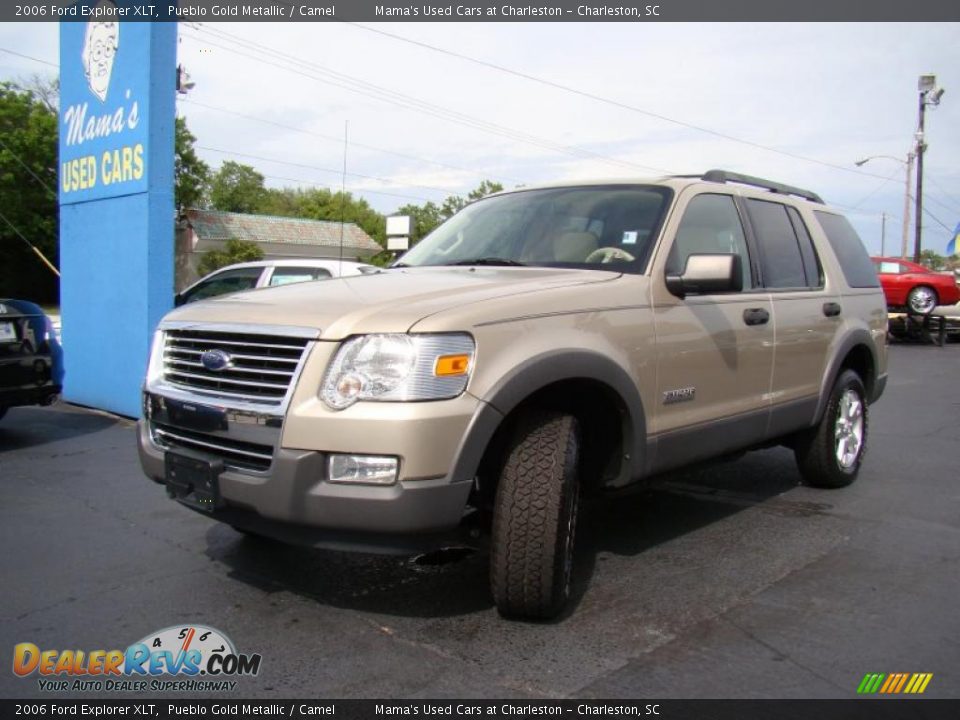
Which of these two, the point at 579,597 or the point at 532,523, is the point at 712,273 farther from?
the point at 579,597

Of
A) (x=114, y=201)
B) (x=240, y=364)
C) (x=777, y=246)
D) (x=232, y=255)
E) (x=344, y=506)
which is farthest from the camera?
(x=232, y=255)

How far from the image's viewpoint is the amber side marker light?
289cm

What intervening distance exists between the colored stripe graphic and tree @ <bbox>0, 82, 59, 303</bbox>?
43.4 metres

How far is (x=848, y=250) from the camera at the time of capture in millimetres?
5832

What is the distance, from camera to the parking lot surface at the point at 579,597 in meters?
2.90

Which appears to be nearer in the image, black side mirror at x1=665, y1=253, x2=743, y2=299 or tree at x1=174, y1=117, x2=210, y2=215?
black side mirror at x1=665, y1=253, x2=743, y2=299

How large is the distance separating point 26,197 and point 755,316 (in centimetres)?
4486

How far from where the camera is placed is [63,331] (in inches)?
356

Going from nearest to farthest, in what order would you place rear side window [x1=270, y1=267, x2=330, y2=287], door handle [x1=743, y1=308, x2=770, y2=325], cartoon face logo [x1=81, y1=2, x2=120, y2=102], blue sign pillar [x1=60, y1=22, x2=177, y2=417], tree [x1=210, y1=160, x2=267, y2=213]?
door handle [x1=743, y1=308, x2=770, y2=325] → blue sign pillar [x1=60, y1=22, x2=177, y2=417] → cartoon face logo [x1=81, y1=2, x2=120, y2=102] → rear side window [x1=270, y1=267, x2=330, y2=287] → tree [x1=210, y1=160, x2=267, y2=213]

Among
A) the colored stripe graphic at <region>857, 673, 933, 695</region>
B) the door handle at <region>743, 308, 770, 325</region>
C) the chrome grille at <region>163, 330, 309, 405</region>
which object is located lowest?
the colored stripe graphic at <region>857, 673, 933, 695</region>

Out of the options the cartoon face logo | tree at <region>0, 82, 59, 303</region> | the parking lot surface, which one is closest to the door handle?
the parking lot surface
